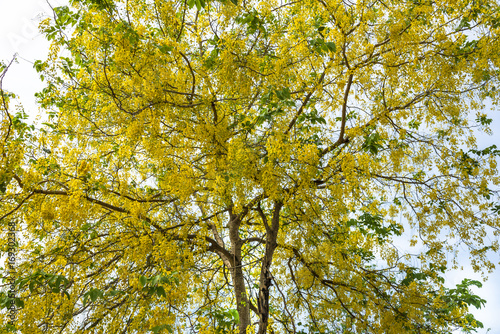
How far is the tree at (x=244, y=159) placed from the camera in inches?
131

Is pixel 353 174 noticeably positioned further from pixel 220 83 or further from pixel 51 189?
pixel 51 189

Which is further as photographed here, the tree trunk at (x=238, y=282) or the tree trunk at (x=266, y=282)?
the tree trunk at (x=238, y=282)

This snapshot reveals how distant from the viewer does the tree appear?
3.32 meters

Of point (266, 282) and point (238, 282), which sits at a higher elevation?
point (238, 282)

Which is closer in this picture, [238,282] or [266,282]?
[266,282]

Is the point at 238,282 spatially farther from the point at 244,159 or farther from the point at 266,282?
the point at 244,159

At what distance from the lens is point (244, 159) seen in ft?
11.0

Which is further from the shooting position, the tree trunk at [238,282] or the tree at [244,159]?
the tree trunk at [238,282]

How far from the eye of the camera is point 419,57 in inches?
156

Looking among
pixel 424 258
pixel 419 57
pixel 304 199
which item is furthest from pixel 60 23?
pixel 424 258

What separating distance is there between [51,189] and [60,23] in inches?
66.5

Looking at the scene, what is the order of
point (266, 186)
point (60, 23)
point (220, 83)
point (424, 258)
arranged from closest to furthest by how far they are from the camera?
point (266, 186)
point (220, 83)
point (60, 23)
point (424, 258)

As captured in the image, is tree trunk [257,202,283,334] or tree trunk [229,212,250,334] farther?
tree trunk [229,212,250,334]

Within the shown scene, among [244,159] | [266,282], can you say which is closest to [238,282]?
[266,282]
